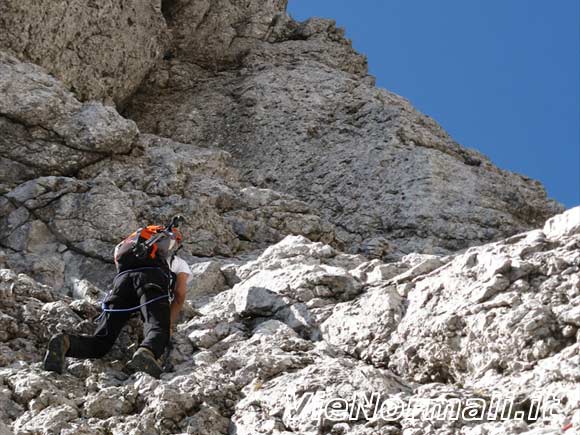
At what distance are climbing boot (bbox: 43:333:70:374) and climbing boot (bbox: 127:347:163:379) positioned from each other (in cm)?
76

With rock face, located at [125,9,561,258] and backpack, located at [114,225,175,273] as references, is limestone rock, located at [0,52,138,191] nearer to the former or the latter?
rock face, located at [125,9,561,258]

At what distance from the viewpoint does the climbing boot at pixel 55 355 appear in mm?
9852

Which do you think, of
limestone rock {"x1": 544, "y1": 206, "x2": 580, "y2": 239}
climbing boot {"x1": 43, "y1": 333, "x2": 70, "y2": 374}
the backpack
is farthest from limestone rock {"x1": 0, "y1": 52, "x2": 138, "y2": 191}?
limestone rock {"x1": 544, "y1": 206, "x2": 580, "y2": 239}

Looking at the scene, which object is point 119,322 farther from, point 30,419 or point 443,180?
point 443,180

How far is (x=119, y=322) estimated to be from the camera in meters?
10.5

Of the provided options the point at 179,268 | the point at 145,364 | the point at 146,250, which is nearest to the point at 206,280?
the point at 179,268

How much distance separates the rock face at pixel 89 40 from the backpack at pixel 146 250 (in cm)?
905

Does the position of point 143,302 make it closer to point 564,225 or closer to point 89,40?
point 564,225

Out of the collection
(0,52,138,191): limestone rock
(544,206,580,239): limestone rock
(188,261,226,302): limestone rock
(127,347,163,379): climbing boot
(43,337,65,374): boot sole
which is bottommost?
(43,337,65,374): boot sole

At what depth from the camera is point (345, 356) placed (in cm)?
1029

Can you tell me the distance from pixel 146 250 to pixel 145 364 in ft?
5.74

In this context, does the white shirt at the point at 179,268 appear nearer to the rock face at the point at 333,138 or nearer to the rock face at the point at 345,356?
the rock face at the point at 345,356

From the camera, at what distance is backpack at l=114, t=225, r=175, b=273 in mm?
11125

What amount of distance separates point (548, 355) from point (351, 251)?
8407 millimetres
